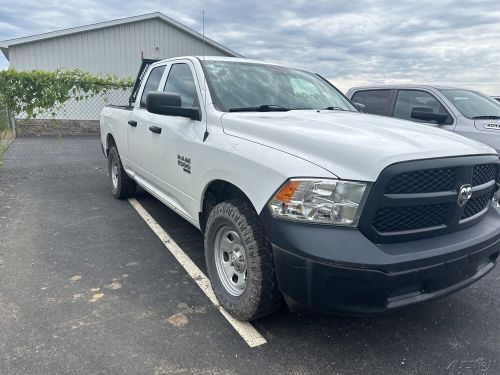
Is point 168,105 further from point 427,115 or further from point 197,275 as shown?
point 427,115

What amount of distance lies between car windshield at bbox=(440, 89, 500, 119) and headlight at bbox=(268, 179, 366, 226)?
187 inches

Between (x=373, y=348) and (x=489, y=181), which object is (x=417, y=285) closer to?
(x=373, y=348)

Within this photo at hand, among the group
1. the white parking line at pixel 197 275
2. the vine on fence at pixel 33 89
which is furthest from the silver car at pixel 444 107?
the vine on fence at pixel 33 89

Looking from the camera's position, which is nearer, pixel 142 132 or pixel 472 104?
pixel 142 132

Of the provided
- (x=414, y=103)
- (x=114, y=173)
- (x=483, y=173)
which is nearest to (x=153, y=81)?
(x=114, y=173)

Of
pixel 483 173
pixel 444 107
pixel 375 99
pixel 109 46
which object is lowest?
pixel 483 173

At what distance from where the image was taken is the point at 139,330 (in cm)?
285

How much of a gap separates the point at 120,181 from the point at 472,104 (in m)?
5.64

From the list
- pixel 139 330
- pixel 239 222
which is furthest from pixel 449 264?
pixel 139 330

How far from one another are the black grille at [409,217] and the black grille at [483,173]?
38 cm

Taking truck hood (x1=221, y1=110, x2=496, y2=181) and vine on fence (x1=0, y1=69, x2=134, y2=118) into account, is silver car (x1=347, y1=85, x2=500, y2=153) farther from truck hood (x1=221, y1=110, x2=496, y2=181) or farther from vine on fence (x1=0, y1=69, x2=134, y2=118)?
vine on fence (x1=0, y1=69, x2=134, y2=118)

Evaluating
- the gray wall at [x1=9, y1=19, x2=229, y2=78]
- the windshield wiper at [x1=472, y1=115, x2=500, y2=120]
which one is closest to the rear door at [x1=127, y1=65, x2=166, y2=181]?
the windshield wiper at [x1=472, y1=115, x2=500, y2=120]

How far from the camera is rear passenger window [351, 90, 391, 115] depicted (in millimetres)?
7063

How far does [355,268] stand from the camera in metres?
2.17
